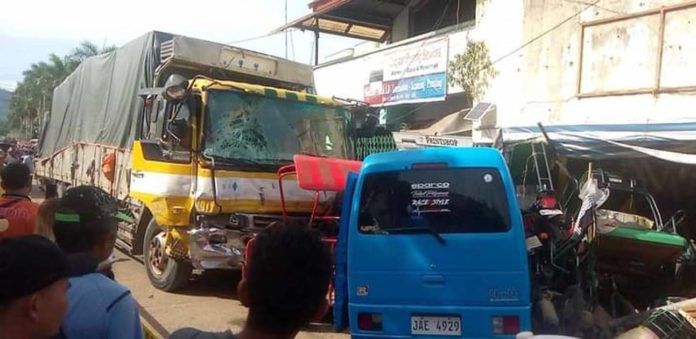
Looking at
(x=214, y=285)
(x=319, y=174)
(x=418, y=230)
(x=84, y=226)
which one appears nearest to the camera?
(x=84, y=226)

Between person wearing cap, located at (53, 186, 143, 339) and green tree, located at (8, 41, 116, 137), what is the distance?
4425cm

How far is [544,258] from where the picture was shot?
6.19 meters

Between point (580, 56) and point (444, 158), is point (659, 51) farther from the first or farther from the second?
point (444, 158)

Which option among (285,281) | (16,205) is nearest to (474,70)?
(16,205)

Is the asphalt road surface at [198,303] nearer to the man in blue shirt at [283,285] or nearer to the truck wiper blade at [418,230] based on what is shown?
the truck wiper blade at [418,230]

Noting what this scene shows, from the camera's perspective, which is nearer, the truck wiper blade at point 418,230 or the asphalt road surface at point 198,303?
the truck wiper blade at point 418,230

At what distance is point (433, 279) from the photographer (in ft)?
15.6

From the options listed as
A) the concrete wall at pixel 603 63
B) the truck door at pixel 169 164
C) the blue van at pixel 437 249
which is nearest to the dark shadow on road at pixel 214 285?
the truck door at pixel 169 164

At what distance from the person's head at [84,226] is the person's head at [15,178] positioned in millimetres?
1973

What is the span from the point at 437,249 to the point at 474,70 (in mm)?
7169

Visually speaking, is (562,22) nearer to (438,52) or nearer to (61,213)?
(438,52)

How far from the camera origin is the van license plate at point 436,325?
470cm

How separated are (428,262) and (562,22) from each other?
253 inches

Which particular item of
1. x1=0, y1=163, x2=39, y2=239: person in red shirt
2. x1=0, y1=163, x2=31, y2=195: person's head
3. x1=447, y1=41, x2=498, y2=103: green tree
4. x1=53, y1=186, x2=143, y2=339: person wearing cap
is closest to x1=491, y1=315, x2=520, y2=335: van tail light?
x1=53, y1=186, x2=143, y2=339: person wearing cap
